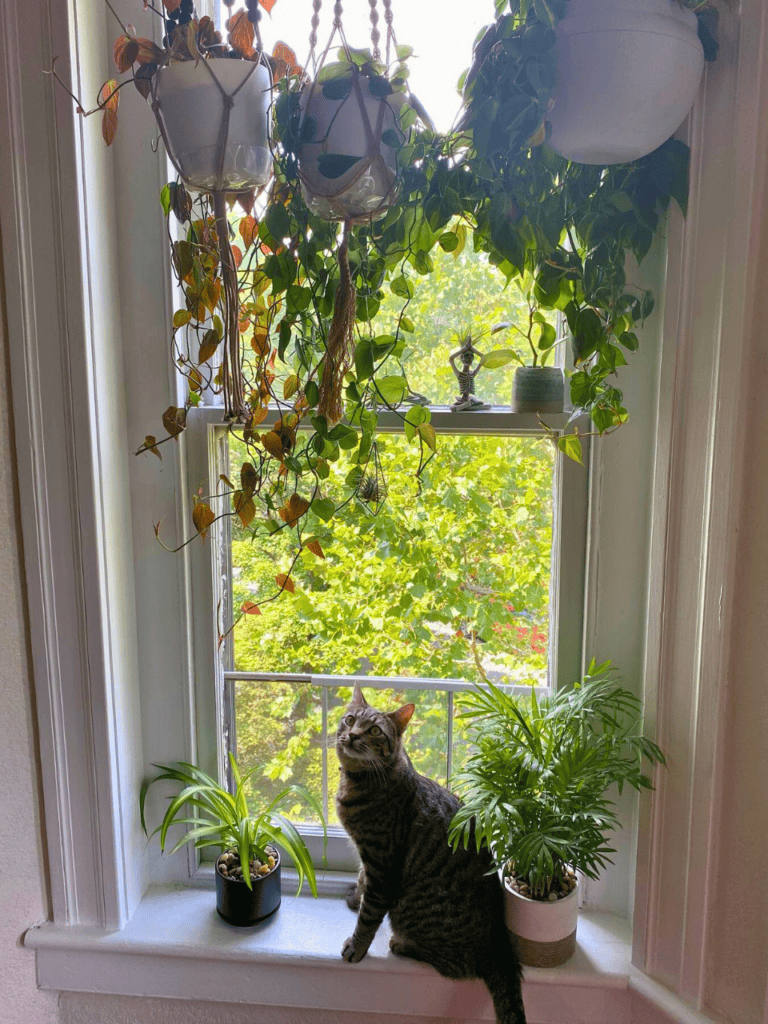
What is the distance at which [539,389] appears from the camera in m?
1.21

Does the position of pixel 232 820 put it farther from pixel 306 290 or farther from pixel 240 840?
pixel 306 290

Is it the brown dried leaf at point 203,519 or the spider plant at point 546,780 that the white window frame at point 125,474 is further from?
the brown dried leaf at point 203,519

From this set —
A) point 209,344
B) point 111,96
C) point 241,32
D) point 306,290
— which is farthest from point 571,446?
point 111,96

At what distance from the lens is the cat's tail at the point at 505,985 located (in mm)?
1180

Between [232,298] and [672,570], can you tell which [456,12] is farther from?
[672,570]

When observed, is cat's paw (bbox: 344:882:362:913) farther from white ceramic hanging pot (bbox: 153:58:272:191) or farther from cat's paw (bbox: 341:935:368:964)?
white ceramic hanging pot (bbox: 153:58:272:191)

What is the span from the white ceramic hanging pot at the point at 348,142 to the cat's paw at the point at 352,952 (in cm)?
117

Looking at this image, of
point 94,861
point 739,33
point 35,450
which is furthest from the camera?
point 94,861

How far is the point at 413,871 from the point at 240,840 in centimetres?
→ 32

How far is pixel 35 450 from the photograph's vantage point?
3.93ft

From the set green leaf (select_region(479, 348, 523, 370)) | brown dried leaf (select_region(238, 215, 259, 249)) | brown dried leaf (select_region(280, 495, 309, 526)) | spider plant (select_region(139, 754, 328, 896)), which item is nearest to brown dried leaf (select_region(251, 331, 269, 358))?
brown dried leaf (select_region(238, 215, 259, 249))

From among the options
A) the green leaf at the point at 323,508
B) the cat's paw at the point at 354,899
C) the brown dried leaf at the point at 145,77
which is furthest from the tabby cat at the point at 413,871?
the brown dried leaf at the point at 145,77

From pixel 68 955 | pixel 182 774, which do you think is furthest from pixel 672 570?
pixel 68 955

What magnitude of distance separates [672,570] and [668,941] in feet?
1.93
